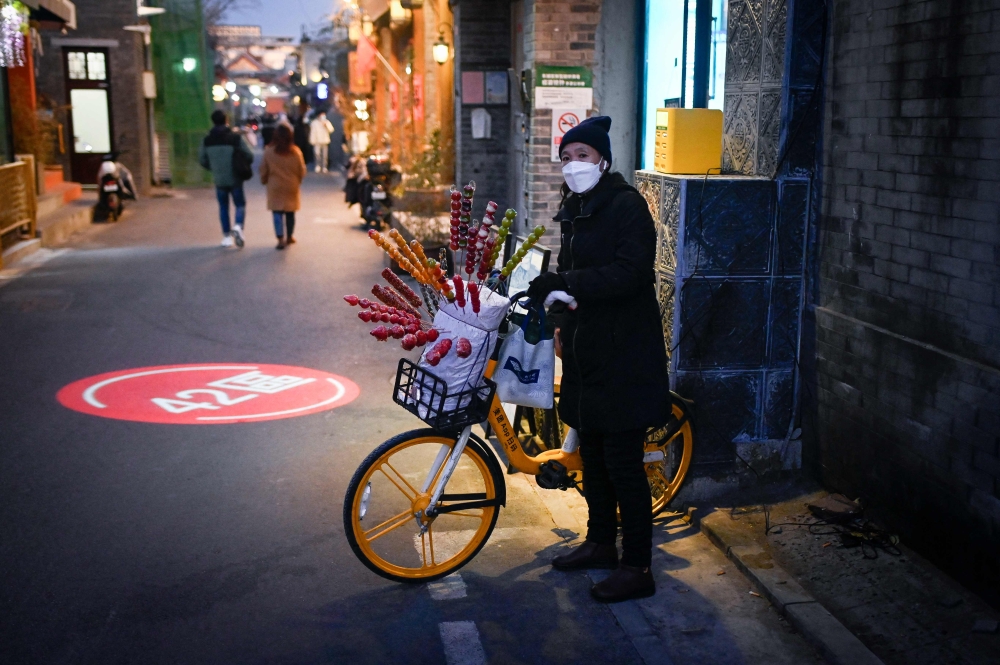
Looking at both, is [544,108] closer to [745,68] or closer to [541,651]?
[745,68]

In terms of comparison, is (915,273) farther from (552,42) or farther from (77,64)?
(77,64)

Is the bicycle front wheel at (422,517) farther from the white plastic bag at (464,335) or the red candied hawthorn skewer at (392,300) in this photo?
the red candied hawthorn skewer at (392,300)

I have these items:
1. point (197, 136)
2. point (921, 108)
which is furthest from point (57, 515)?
point (197, 136)

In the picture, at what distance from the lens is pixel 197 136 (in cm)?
2872

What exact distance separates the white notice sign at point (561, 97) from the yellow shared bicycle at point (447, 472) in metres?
5.17

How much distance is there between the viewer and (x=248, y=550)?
17.6 feet

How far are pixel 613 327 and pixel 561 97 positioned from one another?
19.1 ft

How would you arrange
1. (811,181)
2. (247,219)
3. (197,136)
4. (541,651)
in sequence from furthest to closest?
1. (197,136)
2. (247,219)
3. (811,181)
4. (541,651)

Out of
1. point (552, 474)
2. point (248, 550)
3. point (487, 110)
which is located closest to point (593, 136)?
point (552, 474)

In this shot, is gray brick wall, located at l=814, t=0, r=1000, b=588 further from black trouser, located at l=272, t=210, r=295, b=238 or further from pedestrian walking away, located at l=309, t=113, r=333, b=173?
pedestrian walking away, located at l=309, t=113, r=333, b=173

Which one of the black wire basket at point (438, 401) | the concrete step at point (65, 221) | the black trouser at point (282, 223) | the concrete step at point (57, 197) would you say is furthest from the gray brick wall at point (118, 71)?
the black wire basket at point (438, 401)

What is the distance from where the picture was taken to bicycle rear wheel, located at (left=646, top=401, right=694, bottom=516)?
18.0 feet

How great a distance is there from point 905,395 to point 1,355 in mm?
7724

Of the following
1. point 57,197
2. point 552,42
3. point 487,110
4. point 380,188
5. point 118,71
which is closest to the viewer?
point 552,42
